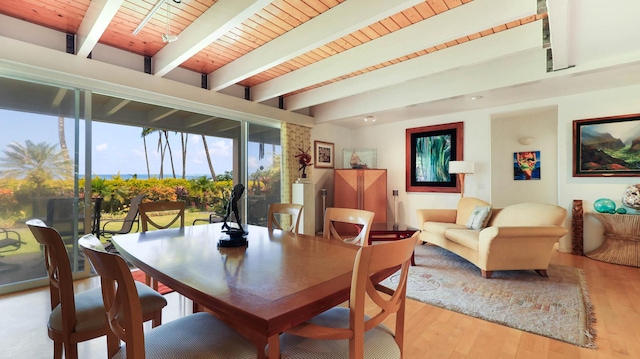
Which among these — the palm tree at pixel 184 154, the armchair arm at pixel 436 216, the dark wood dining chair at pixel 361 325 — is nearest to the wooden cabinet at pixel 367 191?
the armchair arm at pixel 436 216

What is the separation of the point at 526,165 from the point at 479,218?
2.42m

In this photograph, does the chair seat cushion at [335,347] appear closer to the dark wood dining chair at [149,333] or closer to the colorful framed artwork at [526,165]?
the dark wood dining chair at [149,333]

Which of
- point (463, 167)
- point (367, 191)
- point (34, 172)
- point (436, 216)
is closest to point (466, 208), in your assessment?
point (436, 216)

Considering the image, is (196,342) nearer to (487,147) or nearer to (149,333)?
(149,333)

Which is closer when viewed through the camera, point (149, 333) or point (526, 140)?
point (149, 333)

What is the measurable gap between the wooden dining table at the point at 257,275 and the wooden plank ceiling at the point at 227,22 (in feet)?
5.90

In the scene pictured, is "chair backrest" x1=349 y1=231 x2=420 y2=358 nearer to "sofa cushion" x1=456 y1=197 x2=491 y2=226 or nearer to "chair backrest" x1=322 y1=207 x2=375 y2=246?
"chair backrest" x1=322 y1=207 x2=375 y2=246

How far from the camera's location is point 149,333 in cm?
120

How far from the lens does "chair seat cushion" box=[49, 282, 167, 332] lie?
1.35 metres

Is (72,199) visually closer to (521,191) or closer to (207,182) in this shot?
(207,182)

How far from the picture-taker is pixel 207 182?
20.6ft

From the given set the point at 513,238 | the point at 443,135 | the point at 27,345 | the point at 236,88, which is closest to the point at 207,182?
the point at 236,88

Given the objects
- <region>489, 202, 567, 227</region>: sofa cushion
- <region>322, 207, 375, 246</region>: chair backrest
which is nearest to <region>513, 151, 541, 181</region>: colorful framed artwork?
<region>489, 202, 567, 227</region>: sofa cushion

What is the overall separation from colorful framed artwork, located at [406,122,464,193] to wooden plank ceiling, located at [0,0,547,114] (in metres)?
2.34
